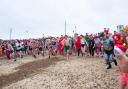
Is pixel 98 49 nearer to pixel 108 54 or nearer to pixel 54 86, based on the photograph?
pixel 108 54

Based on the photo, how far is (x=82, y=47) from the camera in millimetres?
30531

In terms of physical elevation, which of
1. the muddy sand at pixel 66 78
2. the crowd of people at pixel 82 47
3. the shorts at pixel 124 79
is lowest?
the muddy sand at pixel 66 78

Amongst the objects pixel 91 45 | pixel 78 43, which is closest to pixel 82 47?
pixel 78 43

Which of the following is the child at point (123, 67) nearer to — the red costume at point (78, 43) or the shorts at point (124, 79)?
the shorts at point (124, 79)

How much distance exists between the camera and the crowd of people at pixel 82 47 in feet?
68.9

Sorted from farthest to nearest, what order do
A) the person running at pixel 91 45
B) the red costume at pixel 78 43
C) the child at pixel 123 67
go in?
the red costume at pixel 78 43 → the person running at pixel 91 45 → the child at pixel 123 67

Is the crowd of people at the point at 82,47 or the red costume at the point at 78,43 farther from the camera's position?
the red costume at the point at 78,43

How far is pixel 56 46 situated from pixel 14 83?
47.8 feet

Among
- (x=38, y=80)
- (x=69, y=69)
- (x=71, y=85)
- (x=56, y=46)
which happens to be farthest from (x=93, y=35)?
(x=71, y=85)

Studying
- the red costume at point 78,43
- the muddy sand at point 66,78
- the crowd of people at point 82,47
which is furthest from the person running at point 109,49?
the red costume at point 78,43

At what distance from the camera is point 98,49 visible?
29578 millimetres

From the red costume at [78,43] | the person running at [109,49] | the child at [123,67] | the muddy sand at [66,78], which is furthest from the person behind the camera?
the red costume at [78,43]

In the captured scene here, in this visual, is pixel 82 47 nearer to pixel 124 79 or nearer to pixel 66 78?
pixel 66 78

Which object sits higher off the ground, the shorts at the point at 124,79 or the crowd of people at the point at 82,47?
the crowd of people at the point at 82,47
